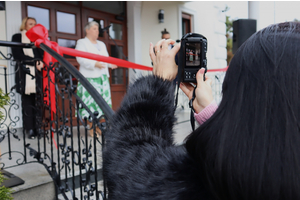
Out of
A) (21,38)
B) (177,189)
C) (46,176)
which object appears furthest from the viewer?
(21,38)

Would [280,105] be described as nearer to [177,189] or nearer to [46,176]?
[177,189]

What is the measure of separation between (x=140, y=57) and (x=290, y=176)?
5478 millimetres

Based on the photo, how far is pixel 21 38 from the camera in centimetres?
357

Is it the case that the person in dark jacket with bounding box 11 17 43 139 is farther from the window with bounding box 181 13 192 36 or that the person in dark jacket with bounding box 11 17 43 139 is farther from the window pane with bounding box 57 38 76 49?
the window with bounding box 181 13 192 36

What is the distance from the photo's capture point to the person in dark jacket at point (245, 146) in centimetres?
48

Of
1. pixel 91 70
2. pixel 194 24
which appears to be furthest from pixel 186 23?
pixel 91 70

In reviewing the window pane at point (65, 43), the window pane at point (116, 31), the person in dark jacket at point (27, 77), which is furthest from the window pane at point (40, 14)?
the window pane at point (116, 31)

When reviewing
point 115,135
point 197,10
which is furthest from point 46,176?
point 197,10

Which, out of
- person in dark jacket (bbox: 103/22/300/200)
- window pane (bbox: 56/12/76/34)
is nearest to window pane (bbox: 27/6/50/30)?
window pane (bbox: 56/12/76/34)

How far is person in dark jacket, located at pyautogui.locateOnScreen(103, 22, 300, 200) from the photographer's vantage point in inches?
18.8

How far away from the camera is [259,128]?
1.62 ft

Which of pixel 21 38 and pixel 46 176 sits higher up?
pixel 21 38

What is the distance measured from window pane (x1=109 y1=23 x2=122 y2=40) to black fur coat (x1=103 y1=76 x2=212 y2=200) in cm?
491

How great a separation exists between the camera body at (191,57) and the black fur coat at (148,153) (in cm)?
10
